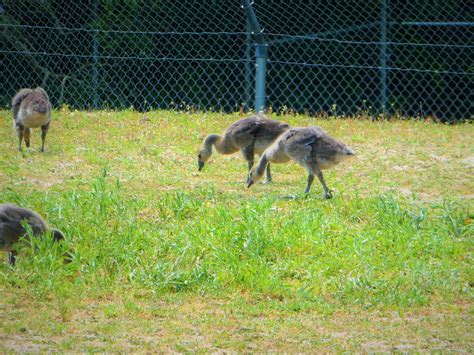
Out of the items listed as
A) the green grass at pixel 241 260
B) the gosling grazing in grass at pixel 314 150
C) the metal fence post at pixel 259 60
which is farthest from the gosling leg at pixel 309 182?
the metal fence post at pixel 259 60

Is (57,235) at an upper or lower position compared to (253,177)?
lower

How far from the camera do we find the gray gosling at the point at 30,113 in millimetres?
11930

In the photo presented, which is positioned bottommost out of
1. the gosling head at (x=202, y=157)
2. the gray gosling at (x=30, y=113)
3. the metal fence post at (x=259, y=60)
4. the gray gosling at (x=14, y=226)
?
the gray gosling at (x=14, y=226)

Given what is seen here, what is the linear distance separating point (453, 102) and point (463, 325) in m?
9.82

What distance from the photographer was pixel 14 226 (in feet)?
23.9

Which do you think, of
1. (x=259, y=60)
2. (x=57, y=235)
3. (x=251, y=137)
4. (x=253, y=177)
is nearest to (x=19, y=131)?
(x=251, y=137)

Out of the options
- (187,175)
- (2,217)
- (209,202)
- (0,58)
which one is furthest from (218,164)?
(0,58)

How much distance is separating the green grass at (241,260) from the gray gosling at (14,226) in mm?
148

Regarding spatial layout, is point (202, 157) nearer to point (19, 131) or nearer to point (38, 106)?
point (38, 106)

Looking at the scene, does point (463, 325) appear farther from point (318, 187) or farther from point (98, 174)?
point (98, 174)

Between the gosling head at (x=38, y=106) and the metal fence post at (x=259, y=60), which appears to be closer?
the gosling head at (x=38, y=106)

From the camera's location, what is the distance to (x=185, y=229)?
27.0 ft

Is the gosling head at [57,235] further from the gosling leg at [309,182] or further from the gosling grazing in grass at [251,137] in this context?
the gosling grazing in grass at [251,137]

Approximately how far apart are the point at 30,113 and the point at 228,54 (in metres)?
5.30
